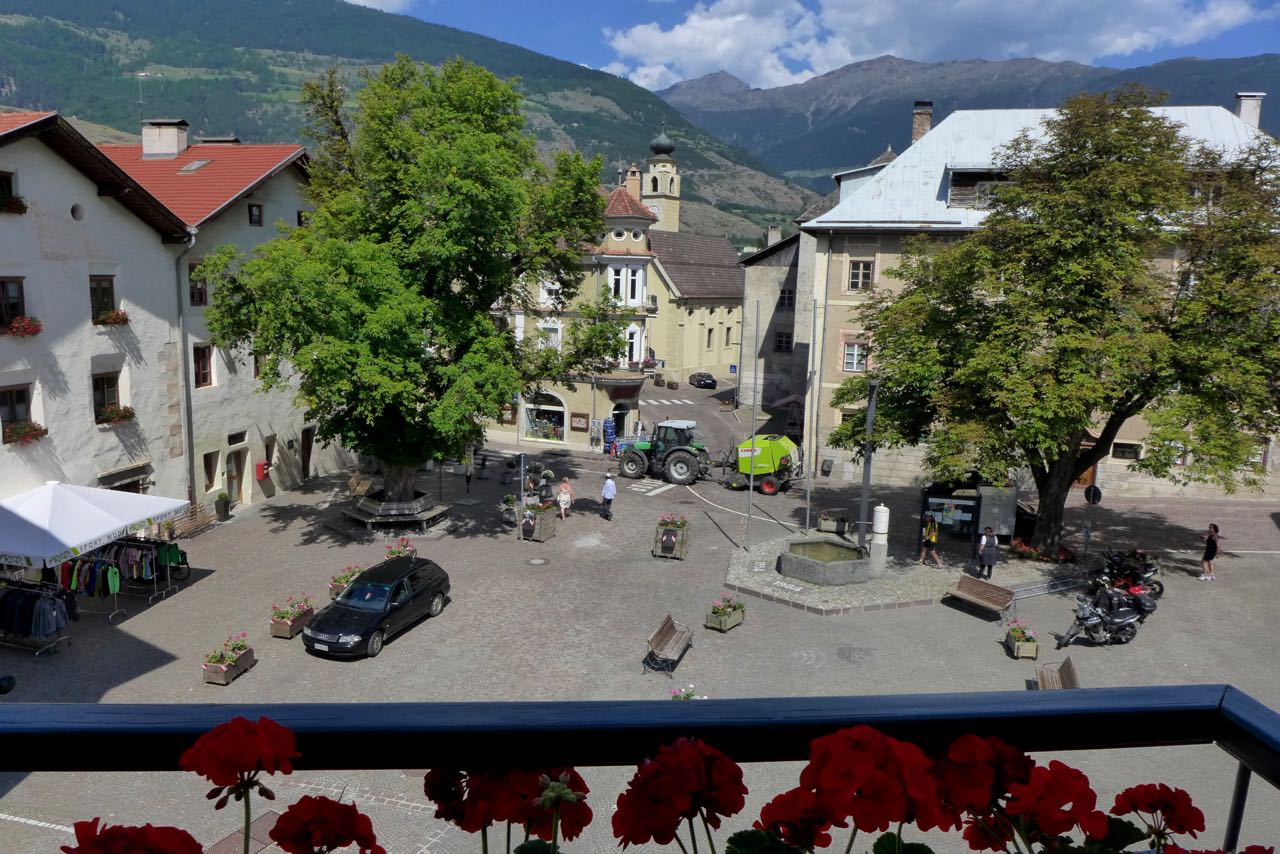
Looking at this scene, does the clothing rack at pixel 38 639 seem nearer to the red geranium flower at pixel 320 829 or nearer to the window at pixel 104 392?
the window at pixel 104 392

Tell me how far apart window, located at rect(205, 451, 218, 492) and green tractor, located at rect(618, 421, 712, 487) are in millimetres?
13204

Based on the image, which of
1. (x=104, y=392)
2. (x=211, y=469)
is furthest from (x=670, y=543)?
(x=104, y=392)

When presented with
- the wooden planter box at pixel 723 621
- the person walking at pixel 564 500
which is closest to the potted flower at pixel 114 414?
the person walking at pixel 564 500

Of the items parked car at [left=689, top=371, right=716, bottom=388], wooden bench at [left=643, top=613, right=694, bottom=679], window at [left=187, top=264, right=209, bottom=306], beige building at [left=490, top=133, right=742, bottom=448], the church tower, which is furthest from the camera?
the church tower

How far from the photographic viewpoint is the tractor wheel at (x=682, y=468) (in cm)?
3284

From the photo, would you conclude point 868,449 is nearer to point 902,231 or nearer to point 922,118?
point 902,231

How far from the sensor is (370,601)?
17.7 m

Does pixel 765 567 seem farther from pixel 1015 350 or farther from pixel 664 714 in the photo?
pixel 664 714

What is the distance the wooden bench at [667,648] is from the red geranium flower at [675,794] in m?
15.3

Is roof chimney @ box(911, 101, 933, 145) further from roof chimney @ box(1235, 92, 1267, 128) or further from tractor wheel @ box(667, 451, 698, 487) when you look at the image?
tractor wheel @ box(667, 451, 698, 487)

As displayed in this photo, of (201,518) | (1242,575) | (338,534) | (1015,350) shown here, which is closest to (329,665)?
(338,534)

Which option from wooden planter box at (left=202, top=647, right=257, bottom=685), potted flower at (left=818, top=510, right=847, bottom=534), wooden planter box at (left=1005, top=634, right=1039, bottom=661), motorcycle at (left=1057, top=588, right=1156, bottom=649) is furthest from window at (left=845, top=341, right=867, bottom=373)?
wooden planter box at (left=202, top=647, right=257, bottom=685)

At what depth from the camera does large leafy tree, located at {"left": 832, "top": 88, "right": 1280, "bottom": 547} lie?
20234mm

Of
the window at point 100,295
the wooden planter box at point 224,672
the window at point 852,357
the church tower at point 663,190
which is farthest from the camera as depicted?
the church tower at point 663,190
